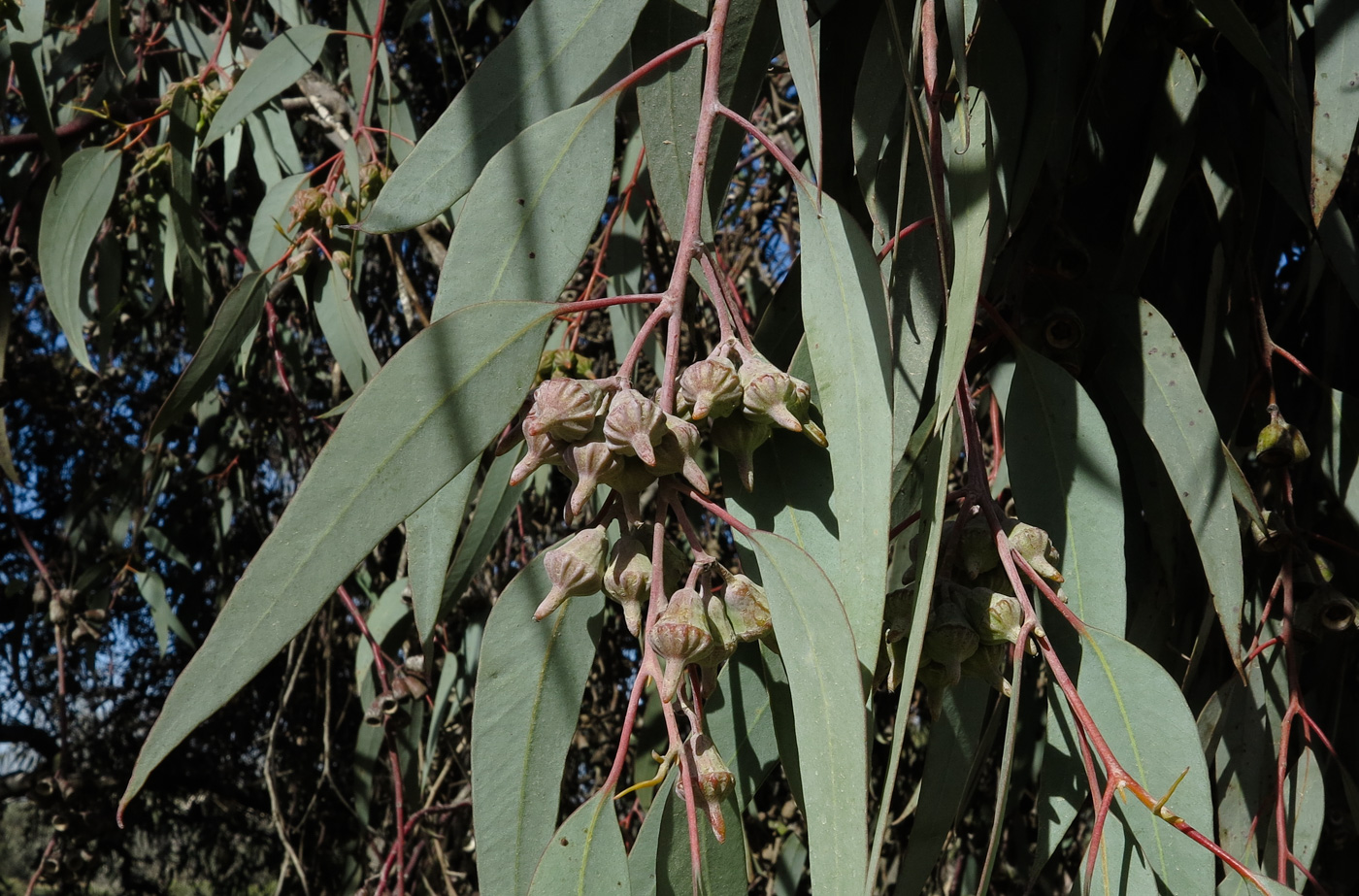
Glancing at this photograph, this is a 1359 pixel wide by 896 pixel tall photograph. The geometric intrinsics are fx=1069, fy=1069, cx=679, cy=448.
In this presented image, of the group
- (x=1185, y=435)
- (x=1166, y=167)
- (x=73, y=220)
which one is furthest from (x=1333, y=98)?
(x=73, y=220)

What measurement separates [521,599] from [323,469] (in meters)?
0.16

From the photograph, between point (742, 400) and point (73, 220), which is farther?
point (73, 220)

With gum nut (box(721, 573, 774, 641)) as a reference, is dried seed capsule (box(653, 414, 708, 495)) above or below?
above

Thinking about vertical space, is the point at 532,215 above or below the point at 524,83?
below

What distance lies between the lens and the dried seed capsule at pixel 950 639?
0.56 metres

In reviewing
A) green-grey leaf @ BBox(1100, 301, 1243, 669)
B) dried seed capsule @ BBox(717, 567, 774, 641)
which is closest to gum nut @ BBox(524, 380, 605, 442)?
dried seed capsule @ BBox(717, 567, 774, 641)

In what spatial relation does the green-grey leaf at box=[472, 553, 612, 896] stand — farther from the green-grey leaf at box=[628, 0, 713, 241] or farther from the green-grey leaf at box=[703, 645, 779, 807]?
the green-grey leaf at box=[628, 0, 713, 241]

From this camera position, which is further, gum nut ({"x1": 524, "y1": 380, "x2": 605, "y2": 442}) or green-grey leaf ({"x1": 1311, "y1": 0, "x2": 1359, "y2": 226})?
green-grey leaf ({"x1": 1311, "y1": 0, "x2": 1359, "y2": 226})

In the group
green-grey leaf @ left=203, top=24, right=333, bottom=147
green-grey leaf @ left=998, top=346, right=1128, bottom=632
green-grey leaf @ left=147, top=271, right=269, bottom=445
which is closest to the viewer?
green-grey leaf @ left=998, top=346, right=1128, bottom=632

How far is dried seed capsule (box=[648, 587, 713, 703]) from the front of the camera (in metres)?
0.47

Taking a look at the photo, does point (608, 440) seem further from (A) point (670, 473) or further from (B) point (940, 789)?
(B) point (940, 789)

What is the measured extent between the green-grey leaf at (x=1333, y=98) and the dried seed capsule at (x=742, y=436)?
476 millimetres

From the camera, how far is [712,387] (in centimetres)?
52

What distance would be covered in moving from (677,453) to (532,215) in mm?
237
